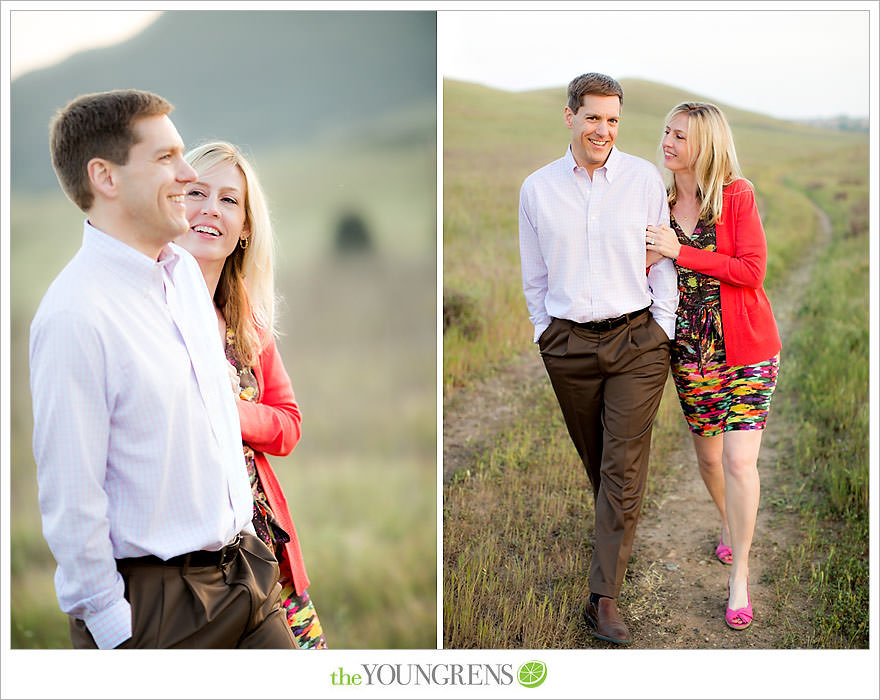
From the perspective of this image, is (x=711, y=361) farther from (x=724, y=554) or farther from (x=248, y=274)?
(x=248, y=274)

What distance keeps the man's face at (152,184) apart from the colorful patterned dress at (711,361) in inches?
71.3

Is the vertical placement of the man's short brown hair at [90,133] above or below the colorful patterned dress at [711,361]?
above

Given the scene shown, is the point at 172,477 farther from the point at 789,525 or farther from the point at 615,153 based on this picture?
the point at 789,525

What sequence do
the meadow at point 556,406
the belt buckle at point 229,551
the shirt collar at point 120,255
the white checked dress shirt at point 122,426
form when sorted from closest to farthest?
the white checked dress shirt at point 122,426 → the shirt collar at point 120,255 → the belt buckle at point 229,551 → the meadow at point 556,406

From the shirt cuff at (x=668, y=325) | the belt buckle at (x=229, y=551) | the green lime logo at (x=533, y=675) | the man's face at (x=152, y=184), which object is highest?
the man's face at (x=152, y=184)

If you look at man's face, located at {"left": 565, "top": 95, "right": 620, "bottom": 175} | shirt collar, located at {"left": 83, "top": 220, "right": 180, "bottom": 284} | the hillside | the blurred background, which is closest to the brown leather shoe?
man's face, located at {"left": 565, "top": 95, "right": 620, "bottom": 175}

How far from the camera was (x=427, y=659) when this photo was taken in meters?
2.91

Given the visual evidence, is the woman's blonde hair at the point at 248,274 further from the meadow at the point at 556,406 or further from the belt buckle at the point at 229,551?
the meadow at the point at 556,406

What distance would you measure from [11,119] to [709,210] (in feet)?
8.48

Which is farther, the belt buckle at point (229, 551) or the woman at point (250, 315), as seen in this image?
the woman at point (250, 315)

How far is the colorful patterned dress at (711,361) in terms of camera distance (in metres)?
2.92

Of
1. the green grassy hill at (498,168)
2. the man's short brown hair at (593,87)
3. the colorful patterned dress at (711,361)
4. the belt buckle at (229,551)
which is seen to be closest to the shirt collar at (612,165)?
the man's short brown hair at (593,87)

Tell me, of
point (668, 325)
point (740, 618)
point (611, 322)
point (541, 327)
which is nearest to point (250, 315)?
point (541, 327)

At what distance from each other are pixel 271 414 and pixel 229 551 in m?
0.45
